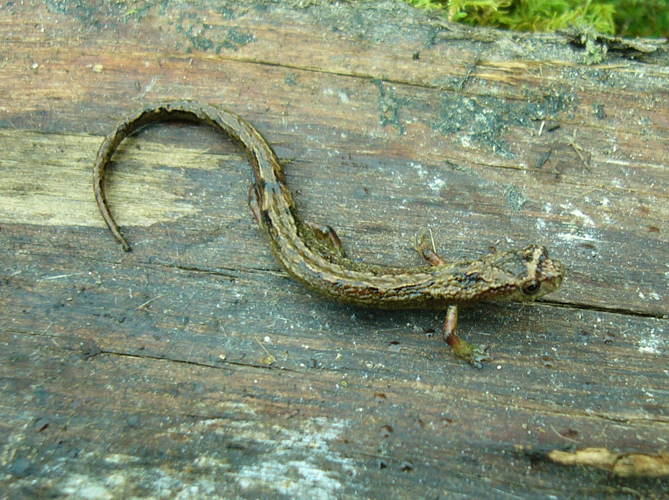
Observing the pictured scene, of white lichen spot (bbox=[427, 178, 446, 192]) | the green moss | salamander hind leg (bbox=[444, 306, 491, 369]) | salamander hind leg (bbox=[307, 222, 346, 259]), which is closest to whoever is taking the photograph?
salamander hind leg (bbox=[444, 306, 491, 369])

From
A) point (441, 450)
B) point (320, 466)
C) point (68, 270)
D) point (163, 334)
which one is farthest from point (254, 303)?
point (441, 450)

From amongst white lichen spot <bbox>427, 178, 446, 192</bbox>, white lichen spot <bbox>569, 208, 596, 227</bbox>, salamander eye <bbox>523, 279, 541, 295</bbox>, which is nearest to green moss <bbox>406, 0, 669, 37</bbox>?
white lichen spot <bbox>427, 178, 446, 192</bbox>

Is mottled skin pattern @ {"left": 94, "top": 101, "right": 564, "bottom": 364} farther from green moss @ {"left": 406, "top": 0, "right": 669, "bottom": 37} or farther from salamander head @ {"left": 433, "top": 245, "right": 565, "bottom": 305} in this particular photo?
green moss @ {"left": 406, "top": 0, "right": 669, "bottom": 37}

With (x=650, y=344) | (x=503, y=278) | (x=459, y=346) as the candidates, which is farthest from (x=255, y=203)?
(x=650, y=344)

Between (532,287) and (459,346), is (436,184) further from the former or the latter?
(459,346)

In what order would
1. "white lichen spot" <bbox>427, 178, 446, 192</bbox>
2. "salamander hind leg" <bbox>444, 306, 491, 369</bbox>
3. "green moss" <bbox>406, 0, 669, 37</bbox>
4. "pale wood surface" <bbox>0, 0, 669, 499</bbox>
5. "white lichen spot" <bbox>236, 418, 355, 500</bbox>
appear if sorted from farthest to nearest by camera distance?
"green moss" <bbox>406, 0, 669, 37</bbox> → "white lichen spot" <bbox>427, 178, 446, 192</bbox> → "salamander hind leg" <bbox>444, 306, 491, 369</bbox> → "pale wood surface" <bbox>0, 0, 669, 499</bbox> → "white lichen spot" <bbox>236, 418, 355, 500</bbox>

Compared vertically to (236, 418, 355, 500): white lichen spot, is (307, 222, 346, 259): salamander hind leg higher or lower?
higher
